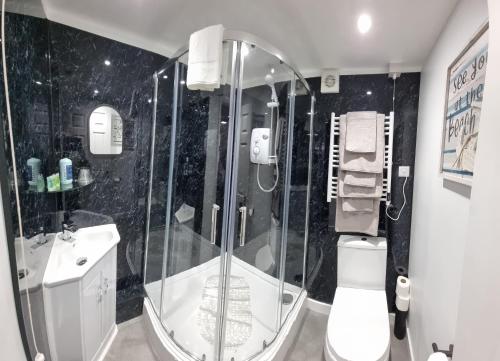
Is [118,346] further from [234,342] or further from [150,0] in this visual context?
[150,0]

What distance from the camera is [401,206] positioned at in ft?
7.18

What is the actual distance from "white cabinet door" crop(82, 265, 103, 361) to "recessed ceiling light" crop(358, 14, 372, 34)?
7.52 feet

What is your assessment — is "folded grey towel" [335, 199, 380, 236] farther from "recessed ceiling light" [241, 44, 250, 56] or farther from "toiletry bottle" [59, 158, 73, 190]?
"toiletry bottle" [59, 158, 73, 190]

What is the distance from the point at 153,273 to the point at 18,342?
1.52 m

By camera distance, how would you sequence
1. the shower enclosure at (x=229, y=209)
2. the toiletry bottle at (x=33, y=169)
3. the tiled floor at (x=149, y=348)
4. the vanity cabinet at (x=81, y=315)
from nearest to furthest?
the toiletry bottle at (x=33, y=169) → the vanity cabinet at (x=81, y=315) → the shower enclosure at (x=229, y=209) → the tiled floor at (x=149, y=348)

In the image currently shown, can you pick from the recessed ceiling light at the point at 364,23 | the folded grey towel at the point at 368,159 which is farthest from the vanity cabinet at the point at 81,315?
the recessed ceiling light at the point at 364,23

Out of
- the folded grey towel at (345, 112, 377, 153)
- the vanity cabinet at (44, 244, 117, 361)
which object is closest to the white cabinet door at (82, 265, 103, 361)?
the vanity cabinet at (44, 244, 117, 361)

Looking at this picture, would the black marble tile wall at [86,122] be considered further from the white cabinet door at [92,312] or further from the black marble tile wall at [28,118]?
the white cabinet door at [92,312]

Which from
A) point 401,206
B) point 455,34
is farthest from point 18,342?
point 401,206

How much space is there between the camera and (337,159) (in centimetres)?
226

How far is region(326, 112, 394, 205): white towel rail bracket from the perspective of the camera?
2.08 m

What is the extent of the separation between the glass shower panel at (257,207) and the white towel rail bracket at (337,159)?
42 centimetres

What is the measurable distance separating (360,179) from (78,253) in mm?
2186

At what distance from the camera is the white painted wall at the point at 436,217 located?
1.12 meters
